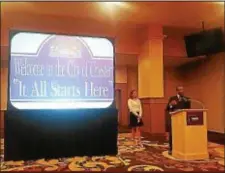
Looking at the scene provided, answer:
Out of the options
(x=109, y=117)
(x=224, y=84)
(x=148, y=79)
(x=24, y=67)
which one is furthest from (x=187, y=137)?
(x=224, y=84)

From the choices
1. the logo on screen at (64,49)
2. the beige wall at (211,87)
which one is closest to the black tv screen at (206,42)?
the beige wall at (211,87)

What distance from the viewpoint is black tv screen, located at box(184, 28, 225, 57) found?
710 centimetres

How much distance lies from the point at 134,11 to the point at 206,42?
7.68 ft

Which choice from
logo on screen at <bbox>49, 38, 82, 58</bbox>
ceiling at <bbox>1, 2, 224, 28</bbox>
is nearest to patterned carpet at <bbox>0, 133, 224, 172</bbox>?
logo on screen at <bbox>49, 38, 82, 58</bbox>

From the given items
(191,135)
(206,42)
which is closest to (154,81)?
(206,42)

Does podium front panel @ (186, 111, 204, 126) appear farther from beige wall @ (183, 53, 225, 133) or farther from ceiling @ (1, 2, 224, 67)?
beige wall @ (183, 53, 225, 133)

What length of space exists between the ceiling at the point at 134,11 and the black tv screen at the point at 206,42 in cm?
29

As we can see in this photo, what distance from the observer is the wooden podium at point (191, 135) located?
4336 mm

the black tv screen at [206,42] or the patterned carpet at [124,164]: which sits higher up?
the black tv screen at [206,42]

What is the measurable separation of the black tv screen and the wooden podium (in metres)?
3.23

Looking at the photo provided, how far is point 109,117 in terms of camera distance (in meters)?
4.60

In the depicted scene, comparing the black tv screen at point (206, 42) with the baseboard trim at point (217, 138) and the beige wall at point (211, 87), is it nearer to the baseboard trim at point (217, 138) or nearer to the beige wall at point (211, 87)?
the beige wall at point (211, 87)

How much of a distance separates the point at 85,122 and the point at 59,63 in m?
1.07

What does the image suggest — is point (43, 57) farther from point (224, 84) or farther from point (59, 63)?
point (224, 84)
